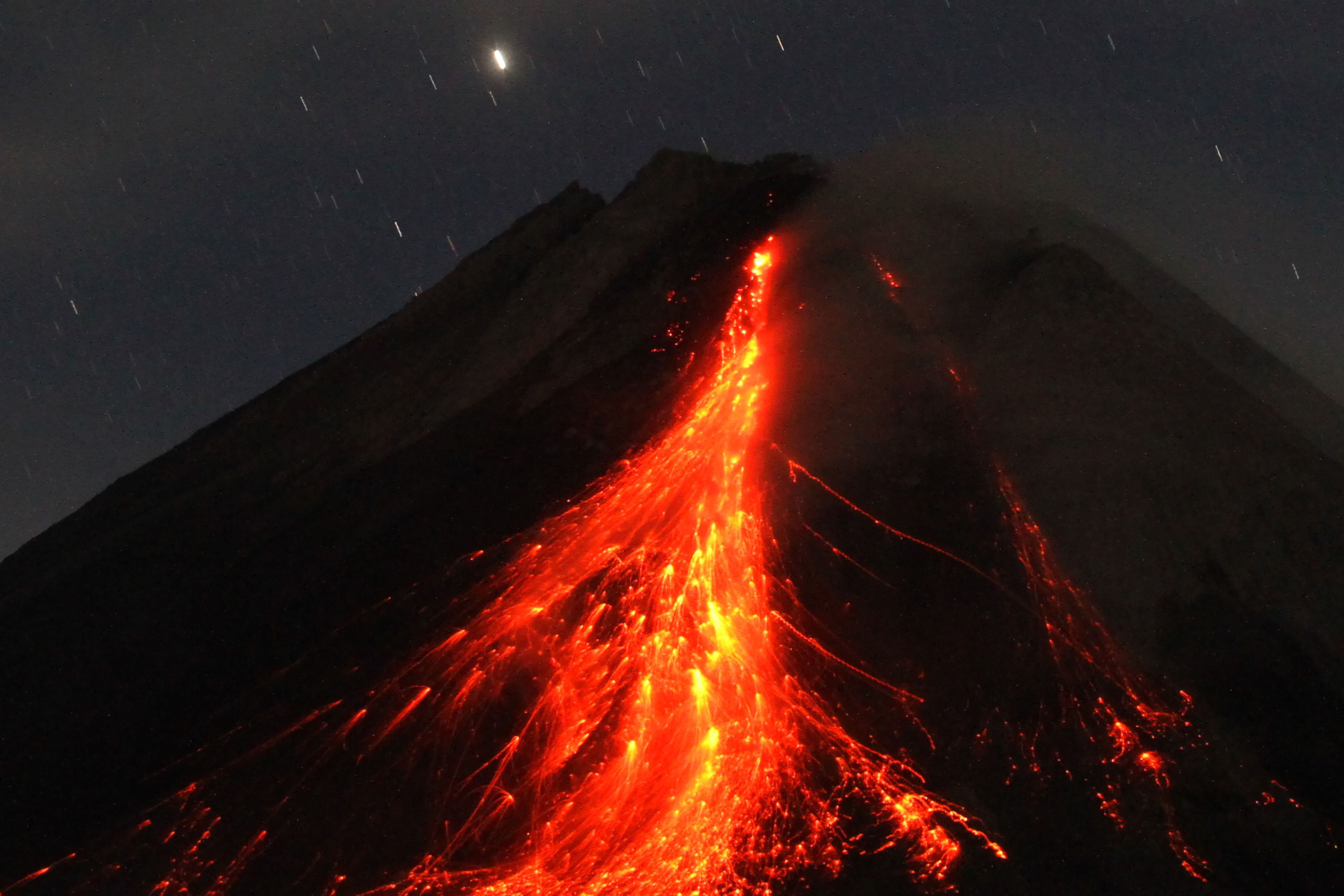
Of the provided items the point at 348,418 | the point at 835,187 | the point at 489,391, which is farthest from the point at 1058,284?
the point at 348,418

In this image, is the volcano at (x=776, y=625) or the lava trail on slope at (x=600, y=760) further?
the volcano at (x=776, y=625)

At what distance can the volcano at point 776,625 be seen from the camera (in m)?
10.8

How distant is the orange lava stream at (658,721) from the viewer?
10586mm

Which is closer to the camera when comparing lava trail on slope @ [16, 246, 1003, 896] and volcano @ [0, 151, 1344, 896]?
lava trail on slope @ [16, 246, 1003, 896]

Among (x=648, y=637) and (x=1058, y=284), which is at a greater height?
(x=1058, y=284)

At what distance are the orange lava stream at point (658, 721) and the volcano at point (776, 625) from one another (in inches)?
2.0

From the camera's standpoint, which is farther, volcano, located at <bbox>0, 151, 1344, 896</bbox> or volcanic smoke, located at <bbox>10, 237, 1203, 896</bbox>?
volcano, located at <bbox>0, 151, 1344, 896</bbox>

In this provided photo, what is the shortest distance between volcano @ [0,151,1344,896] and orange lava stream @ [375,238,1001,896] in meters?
0.05

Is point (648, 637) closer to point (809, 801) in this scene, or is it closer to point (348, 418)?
point (809, 801)

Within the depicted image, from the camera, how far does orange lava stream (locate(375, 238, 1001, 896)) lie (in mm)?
10586

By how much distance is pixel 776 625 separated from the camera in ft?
43.4

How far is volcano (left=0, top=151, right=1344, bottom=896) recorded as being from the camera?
10.8 m

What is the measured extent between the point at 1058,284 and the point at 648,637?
914 centimetres

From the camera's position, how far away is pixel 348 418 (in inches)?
893
